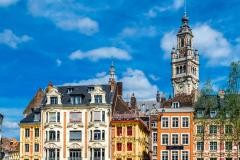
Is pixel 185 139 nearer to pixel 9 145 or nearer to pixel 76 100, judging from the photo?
pixel 76 100

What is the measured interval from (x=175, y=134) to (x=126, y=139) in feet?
27.9

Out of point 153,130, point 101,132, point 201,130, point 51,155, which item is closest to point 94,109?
point 101,132

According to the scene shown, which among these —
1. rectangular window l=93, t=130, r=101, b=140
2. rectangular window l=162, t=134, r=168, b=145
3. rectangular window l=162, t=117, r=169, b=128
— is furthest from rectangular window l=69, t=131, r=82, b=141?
rectangular window l=162, t=117, r=169, b=128

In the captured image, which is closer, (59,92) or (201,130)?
(201,130)

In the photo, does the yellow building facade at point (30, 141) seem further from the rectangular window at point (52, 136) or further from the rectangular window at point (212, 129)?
the rectangular window at point (212, 129)

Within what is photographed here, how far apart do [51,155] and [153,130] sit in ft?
98.4

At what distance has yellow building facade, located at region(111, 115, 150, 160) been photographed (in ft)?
325

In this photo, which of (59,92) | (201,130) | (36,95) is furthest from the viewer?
(36,95)

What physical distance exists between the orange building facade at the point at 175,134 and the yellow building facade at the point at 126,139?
4.04 m

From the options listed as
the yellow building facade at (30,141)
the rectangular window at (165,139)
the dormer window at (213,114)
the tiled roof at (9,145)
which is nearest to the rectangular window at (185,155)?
Result: the rectangular window at (165,139)

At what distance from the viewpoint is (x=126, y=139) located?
9950cm

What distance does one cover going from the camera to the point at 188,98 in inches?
4097

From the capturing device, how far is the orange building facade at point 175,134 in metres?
99.3

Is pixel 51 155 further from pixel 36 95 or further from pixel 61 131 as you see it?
pixel 36 95
